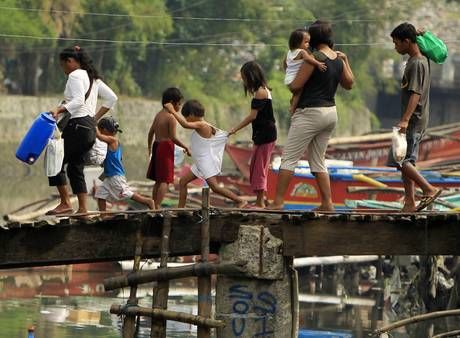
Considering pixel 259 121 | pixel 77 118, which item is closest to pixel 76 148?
pixel 77 118

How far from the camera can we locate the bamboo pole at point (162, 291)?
558 inches

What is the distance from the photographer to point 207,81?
68.2 m

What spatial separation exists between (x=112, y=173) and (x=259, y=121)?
1.36m

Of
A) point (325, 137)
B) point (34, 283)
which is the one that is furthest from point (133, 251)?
point (34, 283)

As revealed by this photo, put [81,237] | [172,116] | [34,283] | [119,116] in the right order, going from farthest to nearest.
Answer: [119,116] < [34,283] < [172,116] < [81,237]

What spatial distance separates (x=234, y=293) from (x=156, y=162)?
2.25 meters

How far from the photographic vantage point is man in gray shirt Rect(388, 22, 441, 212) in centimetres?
1492

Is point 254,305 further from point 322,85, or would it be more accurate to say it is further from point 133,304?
point 322,85

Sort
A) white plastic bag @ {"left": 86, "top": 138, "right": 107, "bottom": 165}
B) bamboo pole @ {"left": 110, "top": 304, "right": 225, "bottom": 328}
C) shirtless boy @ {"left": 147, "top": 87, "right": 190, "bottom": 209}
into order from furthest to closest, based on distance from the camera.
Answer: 1. shirtless boy @ {"left": 147, "top": 87, "right": 190, "bottom": 209}
2. white plastic bag @ {"left": 86, "top": 138, "right": 107, "bottom": 165}
3. bamboo pole @ {"left": 110, "top": 304, "right": 225, "bottom": 328}

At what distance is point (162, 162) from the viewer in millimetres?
16391

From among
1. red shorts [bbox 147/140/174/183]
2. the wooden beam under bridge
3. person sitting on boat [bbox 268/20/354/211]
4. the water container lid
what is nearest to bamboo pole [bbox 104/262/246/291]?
the wooden beam under bridge

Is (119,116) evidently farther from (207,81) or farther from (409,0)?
(409,0)

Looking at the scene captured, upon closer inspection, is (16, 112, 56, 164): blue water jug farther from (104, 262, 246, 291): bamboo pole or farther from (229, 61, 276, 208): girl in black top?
(229, 61, 276, 208): girl in black top

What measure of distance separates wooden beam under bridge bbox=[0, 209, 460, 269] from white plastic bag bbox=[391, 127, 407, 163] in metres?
0.46
